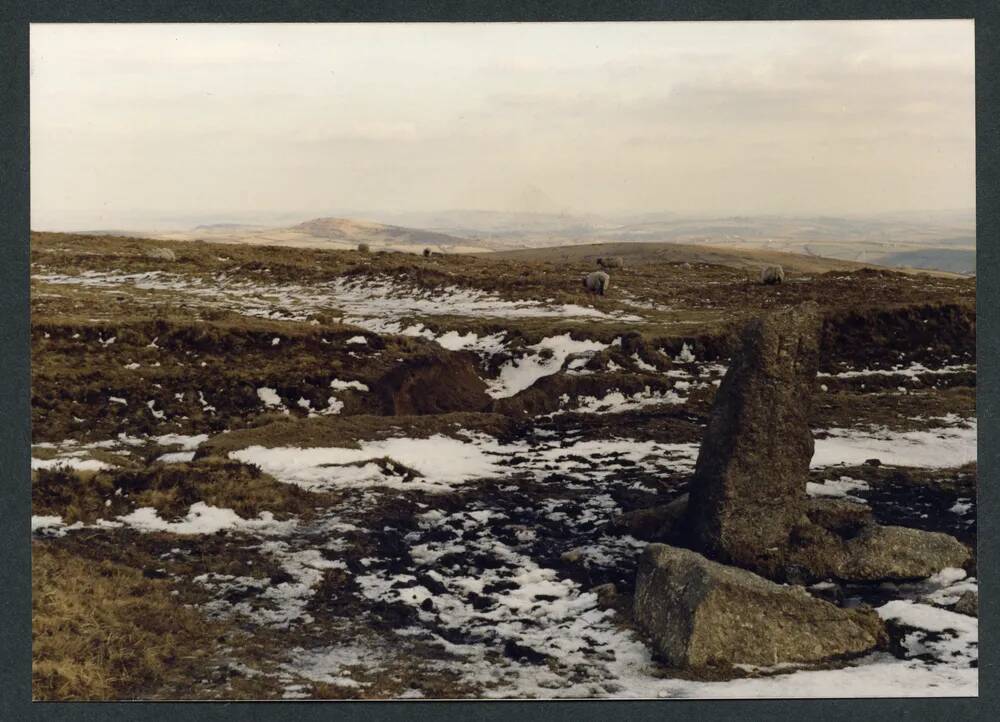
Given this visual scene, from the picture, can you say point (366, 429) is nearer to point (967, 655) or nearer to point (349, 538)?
point (349, 538)

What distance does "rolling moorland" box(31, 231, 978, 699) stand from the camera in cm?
909

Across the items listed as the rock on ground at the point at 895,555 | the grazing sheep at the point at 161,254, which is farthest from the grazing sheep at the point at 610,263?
the rock on ground at the point at 895,555

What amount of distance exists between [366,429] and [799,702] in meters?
9.94

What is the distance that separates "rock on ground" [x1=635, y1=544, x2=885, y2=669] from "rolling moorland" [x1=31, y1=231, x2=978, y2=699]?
211mm

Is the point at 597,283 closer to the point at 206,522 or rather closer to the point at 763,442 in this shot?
the point at 763,442

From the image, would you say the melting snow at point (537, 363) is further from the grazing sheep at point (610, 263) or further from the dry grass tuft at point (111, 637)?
the grazing sheep at point (610, 263)

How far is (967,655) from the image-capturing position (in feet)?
30.7

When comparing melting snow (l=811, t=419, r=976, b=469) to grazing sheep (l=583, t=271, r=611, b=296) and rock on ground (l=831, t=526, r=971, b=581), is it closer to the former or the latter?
rock on ground (l=831, t=526, r=971, b=581)

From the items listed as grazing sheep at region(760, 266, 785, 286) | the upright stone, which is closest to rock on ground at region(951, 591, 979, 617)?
the upright stone

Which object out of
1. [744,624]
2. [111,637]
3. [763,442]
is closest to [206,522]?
[111,637]

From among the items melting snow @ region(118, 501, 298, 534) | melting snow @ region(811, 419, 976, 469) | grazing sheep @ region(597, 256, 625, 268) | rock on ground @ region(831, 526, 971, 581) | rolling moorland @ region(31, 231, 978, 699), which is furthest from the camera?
grazing sheep @ region(597, 256, 625, 268)

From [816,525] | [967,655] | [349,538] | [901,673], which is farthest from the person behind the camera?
[349,538]

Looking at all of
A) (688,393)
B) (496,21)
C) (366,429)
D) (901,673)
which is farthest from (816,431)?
(496,21)

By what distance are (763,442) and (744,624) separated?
2803 mm
